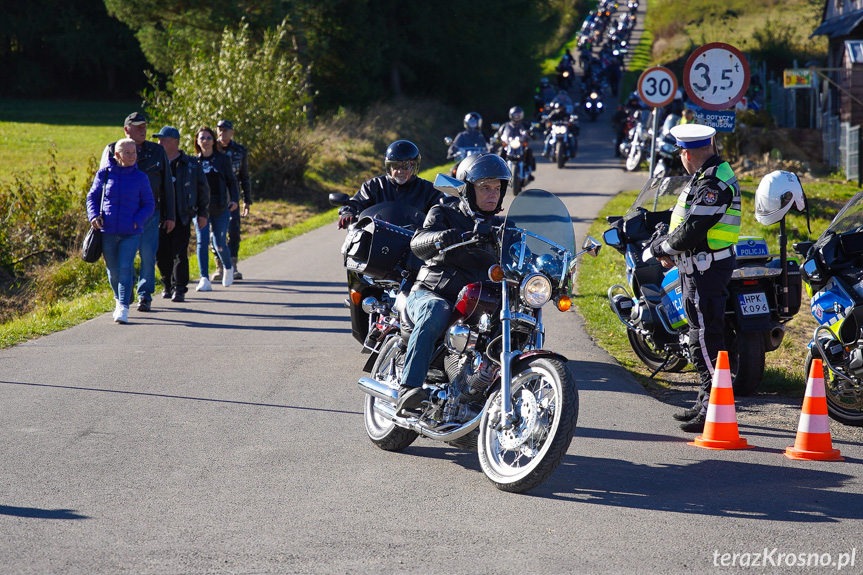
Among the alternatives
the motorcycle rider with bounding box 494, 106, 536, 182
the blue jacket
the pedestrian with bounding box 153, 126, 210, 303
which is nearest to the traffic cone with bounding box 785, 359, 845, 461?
the blue jacket

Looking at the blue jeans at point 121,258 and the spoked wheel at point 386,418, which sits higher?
the blue jeans at point 121,258

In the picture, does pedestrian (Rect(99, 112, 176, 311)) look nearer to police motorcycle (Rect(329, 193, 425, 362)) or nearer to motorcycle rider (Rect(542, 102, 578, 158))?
police motorcycle (Rect(329, 193, 425, 362))

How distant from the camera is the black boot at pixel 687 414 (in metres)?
6.34

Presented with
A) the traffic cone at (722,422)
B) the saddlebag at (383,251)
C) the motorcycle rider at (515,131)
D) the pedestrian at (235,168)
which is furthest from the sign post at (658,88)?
the traffic cone at (722,422)

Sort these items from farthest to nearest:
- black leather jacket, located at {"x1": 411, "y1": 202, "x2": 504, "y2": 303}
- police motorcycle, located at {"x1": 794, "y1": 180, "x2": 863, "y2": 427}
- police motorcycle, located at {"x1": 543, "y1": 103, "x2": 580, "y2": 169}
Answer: police motorcycle, located at {"x1": 543, "y1": 103, "x2": 580, "y2": 169} < police motorcycle, located at {"x1": 794, "y1": 180, "x2": 863, "y2": 427} < black leather jacket, located at {"x1": 411, "y1": 202, "x2": 504, "y2": 303}

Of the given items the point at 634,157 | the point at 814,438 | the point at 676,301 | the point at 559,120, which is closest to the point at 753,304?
the point at 676,301

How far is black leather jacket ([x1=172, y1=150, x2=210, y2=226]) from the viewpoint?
1098 centimetres

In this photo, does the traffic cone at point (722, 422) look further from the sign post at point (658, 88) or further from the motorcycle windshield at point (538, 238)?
the sign post at point (658, 88)

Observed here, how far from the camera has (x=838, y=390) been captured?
6328 mm

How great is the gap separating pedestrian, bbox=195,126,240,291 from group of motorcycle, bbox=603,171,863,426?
556cm

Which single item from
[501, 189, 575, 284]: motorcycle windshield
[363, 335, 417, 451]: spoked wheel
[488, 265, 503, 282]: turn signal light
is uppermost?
[501, 189, 575, 284]: motorcycle windshield

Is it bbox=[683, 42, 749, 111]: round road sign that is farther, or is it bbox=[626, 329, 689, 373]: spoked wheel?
bbox=[683, 42, 749, 111]: round road sign

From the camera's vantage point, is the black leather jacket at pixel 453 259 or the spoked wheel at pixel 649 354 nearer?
the black leather jacket at pixel 453 259

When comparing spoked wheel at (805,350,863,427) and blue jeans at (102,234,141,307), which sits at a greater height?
blue jeans at (102,234,141,307)
